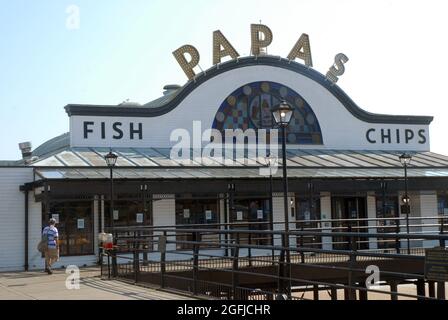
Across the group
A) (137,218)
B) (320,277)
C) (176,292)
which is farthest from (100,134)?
(176,292)

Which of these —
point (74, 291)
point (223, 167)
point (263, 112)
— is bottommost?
point (74, 291)

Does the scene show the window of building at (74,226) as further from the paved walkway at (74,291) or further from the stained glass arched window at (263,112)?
the stained glass arched window at (263,112)

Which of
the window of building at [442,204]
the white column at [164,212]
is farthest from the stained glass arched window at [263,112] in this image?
the window of building at [442,204]

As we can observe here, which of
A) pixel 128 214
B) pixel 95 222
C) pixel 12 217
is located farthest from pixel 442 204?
pixel 12 217

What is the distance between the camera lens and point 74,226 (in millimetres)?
24812

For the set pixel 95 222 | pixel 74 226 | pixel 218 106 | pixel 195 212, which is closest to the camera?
pixel 74 226

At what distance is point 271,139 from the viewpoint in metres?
31.0

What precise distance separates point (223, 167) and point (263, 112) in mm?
4501

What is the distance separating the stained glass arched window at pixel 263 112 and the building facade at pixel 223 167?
5 centimetres

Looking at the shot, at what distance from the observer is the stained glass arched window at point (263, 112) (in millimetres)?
30594

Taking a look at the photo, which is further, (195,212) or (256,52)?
(256,52)

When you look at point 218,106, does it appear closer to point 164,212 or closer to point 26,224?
point 164,212

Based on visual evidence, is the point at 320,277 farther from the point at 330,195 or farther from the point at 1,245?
the point at 1,245

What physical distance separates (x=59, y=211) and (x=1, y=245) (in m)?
2.28
